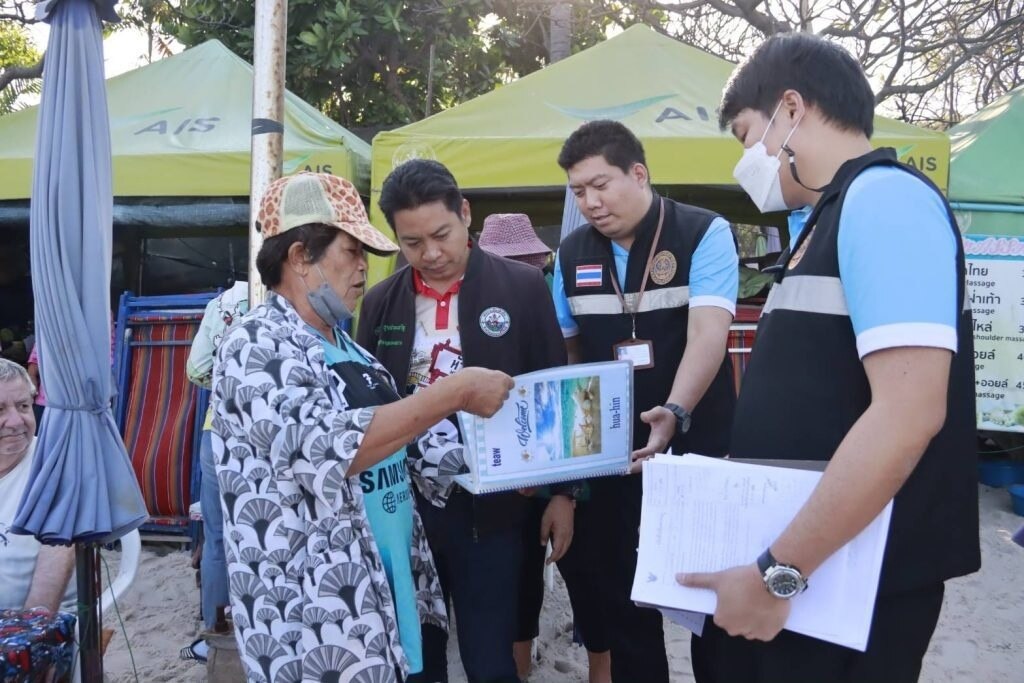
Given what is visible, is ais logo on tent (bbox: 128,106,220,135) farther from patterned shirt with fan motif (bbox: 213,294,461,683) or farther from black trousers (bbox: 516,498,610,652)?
patterned shirt with fan motif (bbox: 213,294,461,683)

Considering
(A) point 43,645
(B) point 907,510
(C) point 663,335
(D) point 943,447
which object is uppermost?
(C) point 663,335

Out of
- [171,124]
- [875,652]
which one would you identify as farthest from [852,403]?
[171,124]

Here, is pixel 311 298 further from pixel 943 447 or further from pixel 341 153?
pixel 341 153

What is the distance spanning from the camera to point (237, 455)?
1841 millimetres

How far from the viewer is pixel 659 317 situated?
2.78 meters

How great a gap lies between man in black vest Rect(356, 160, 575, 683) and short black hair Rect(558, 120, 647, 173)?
0.43m

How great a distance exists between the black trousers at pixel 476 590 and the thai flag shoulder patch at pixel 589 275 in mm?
825

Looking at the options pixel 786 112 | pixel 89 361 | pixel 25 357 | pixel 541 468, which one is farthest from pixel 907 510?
pixel 25 357

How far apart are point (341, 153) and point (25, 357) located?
10.9 ft

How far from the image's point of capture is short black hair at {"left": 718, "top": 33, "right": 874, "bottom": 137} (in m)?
1.50

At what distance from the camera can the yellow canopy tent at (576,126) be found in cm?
539

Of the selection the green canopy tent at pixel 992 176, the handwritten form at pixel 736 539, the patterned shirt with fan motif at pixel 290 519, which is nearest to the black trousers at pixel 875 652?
the handwritten form at pixel 736 539

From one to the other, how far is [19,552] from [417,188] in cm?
186

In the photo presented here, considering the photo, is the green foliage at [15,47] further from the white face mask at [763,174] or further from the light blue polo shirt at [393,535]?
the white face mask at [763,174]
